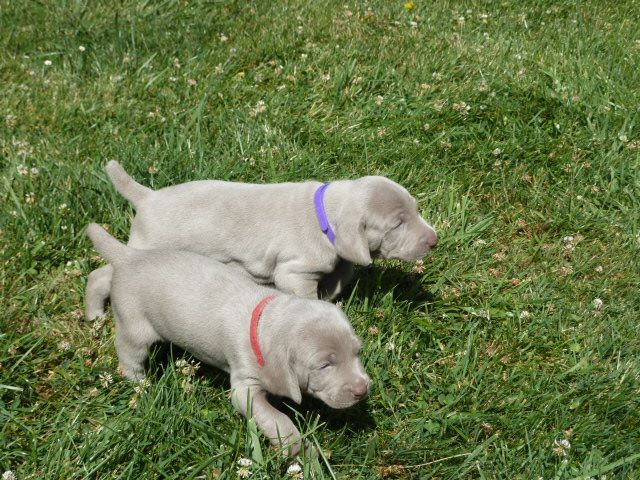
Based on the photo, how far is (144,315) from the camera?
13.7 feet

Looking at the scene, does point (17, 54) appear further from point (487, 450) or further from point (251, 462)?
point (487, 450)

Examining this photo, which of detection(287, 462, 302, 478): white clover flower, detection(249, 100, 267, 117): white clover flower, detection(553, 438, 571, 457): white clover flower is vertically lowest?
detection(553, 438, 571, 457): white clover flower

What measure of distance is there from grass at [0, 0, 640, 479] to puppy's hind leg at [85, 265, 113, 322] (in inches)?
4.2

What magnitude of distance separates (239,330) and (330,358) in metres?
0.56

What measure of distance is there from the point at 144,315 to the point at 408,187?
90.4 inches

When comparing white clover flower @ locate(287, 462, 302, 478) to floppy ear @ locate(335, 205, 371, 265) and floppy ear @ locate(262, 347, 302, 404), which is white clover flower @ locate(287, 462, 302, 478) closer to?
floppy ear @ locate(262, 347, 302, 404)

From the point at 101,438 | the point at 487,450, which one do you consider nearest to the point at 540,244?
the point at 487,450

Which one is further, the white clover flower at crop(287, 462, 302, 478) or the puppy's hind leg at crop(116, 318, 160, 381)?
the puppy's hind leg at crop(116, 318, 160, 381)

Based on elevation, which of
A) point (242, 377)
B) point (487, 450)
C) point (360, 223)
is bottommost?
point (487, 450)

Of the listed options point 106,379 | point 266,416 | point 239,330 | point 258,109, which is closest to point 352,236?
point 239,330

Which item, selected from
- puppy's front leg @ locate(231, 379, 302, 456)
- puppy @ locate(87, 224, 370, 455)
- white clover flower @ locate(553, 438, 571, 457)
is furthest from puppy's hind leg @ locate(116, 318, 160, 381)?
white clover flower @ locate(553, 438, 571, 457)

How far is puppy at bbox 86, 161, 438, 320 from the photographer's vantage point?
15.0ft

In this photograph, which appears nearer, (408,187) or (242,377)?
(242,377)

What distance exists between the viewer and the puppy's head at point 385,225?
4516 mm
